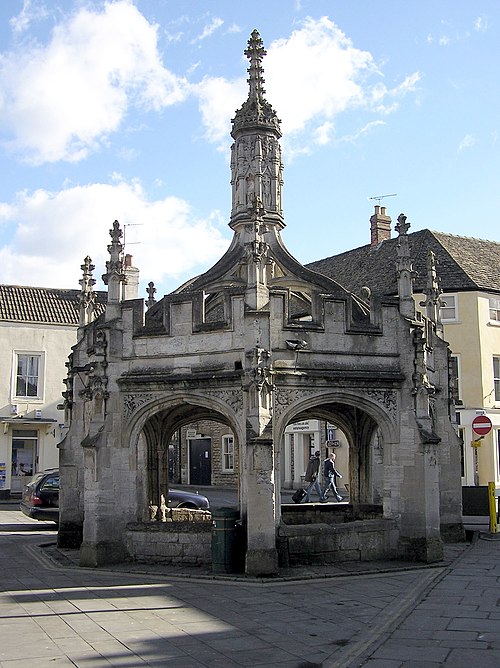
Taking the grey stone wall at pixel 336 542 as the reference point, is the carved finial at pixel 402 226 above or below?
above

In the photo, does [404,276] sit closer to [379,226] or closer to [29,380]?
[29,380]

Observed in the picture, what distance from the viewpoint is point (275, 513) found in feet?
45.1

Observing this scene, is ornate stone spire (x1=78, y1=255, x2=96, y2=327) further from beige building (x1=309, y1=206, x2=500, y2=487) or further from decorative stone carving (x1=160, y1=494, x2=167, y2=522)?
beige building (x1=309, y1=206, x2=500, y2=487)

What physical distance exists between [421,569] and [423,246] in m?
24.1

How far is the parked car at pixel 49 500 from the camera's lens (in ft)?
72.7

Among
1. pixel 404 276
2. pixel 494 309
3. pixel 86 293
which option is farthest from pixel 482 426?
pixel 494 309

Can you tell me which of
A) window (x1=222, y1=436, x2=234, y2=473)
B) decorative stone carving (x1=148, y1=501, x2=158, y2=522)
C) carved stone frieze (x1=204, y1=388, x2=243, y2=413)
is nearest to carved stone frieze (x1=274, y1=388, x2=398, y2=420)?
carved stone frieze (x1=204, y1=388, x2=243, y2=413)

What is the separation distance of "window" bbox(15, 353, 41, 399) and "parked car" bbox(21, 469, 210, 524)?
12749 millimetres

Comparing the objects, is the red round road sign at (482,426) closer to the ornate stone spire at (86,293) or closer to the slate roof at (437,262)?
the ornate stone spire at (86,293)

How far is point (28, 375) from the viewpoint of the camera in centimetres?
3531

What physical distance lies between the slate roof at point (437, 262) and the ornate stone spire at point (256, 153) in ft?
54.4

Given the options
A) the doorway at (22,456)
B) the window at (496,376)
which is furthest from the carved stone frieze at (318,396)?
the doorway at (22,456)

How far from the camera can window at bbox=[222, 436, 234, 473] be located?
146 feet

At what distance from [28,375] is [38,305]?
3080mm
